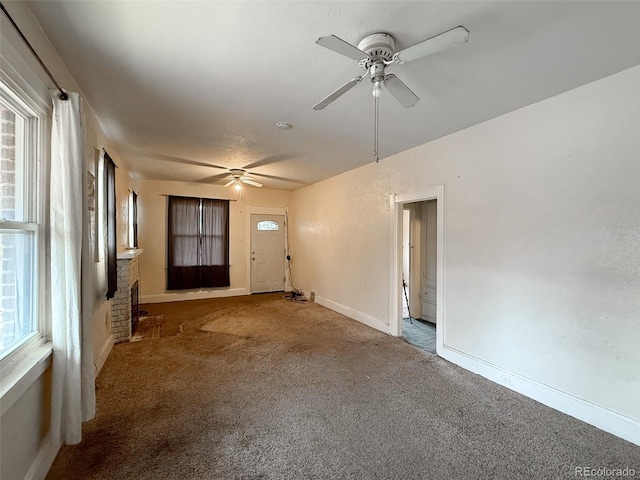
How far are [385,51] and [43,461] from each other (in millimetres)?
3103

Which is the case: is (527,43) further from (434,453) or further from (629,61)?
(434,453)

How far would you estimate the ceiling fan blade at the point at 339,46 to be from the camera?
143 centimetres

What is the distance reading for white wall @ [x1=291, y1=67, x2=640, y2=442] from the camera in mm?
2086

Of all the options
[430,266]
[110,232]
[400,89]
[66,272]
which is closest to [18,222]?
[66,272]

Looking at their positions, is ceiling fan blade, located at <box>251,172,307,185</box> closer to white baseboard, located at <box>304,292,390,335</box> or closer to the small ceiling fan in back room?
white baseboard, located at <box>304,292,390,335</box>

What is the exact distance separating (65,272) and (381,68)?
7.48 feet

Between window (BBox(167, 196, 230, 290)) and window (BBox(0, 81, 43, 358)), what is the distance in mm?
4769

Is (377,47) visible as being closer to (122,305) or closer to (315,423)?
(315,423)

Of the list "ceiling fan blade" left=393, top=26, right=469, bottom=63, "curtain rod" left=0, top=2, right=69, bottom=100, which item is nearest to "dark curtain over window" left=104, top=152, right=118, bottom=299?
"curtain rod" left=0, top=2, right=69, bottom=100

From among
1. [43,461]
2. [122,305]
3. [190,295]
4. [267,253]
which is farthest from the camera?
[267,253]

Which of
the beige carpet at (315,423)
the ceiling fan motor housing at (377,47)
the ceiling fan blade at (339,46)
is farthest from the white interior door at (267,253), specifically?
the ceiling fan blade at (339,46)

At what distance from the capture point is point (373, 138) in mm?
3469

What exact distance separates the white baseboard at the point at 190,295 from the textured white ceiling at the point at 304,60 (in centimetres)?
387

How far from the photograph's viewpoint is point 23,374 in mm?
1422
